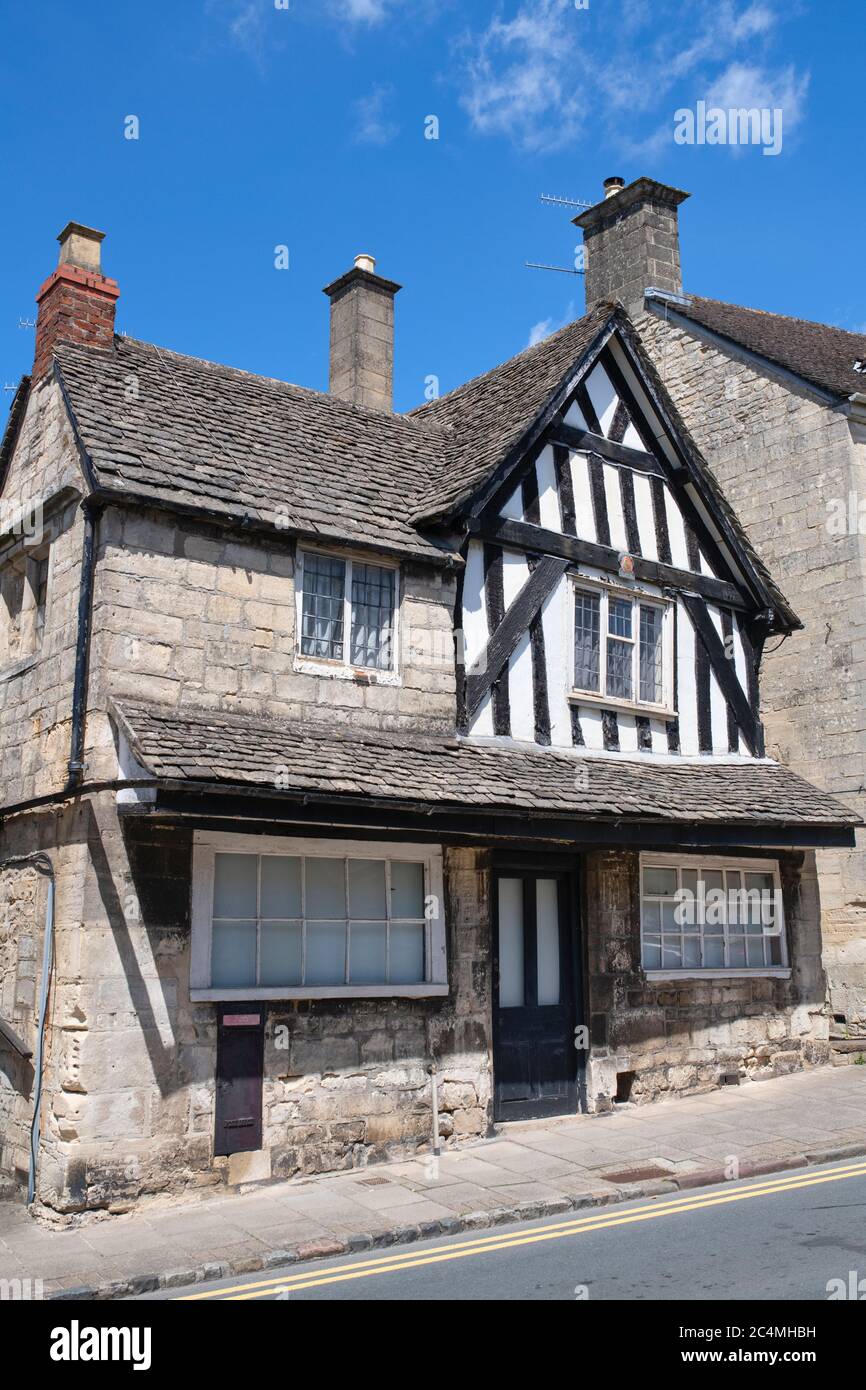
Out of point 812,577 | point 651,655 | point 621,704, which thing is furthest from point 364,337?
point 812,577

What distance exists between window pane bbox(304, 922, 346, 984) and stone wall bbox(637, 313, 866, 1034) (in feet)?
25.8

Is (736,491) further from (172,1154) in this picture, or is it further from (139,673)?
(172,1154)

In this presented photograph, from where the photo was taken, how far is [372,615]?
444 inches

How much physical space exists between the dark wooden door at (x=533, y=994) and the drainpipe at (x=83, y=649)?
410 centimetres

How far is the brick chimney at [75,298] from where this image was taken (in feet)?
38.4

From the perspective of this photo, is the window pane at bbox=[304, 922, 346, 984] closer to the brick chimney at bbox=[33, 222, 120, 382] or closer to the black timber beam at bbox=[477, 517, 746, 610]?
the black timber beam at bbox=[477, 517, 746, 610]

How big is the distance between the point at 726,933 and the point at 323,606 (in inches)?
233

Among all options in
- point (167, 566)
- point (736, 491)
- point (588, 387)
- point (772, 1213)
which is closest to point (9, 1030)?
point (167, 566)

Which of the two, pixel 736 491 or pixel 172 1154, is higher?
pixel 736 491

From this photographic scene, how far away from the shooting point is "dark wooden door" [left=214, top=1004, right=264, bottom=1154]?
8969mm

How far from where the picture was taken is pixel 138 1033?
8.67 m

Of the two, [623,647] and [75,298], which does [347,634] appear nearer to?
[623,647]

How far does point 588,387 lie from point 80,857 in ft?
26.5
